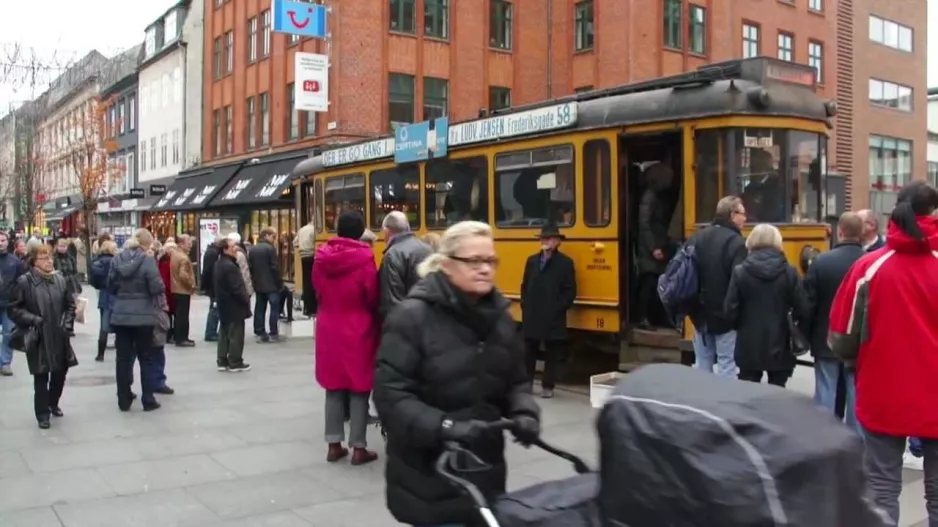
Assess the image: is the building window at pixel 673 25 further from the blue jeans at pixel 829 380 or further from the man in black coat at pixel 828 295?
the blue jeans at pixel 829 380

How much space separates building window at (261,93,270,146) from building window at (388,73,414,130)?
5.95 meters

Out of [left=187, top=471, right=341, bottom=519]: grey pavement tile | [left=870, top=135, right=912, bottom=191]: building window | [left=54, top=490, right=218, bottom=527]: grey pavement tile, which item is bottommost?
[left=54, top=490, right=218, bottom=527]: grey pavement tile

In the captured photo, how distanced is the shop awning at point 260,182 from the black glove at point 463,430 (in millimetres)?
25330

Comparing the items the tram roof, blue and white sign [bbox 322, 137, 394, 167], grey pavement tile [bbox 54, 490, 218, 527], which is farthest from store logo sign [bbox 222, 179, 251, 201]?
grey pavement tile [bbox 54, 490, 218, 527]

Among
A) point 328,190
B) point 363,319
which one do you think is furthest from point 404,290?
point 328,190

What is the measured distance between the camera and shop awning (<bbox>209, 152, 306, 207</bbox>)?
29062 mm

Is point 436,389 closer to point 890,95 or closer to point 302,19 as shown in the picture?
point 302,19

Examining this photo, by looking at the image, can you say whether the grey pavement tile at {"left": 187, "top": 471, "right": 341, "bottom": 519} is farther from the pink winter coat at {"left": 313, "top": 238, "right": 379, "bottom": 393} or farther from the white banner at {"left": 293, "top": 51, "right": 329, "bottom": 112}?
the white banner at {"left": 293, "top": 51, "right": 329, "bottom": 112}

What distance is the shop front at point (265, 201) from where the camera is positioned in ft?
94.9

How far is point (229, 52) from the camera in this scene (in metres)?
37.9

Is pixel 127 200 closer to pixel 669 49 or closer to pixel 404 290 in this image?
pixel 669 49

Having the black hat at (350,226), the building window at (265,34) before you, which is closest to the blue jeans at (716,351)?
the black hat at (350,226)

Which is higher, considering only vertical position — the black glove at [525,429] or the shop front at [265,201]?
the shop front at [265,201]

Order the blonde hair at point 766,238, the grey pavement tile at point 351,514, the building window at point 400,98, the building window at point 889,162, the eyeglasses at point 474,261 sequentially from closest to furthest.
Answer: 1. the eyeglasses at point 474,261
2. the grey pavement tile at point 351,514
3. the blonde hair at point 766,238
4. the building window at point 400,98
5. the building window at point 889,162
